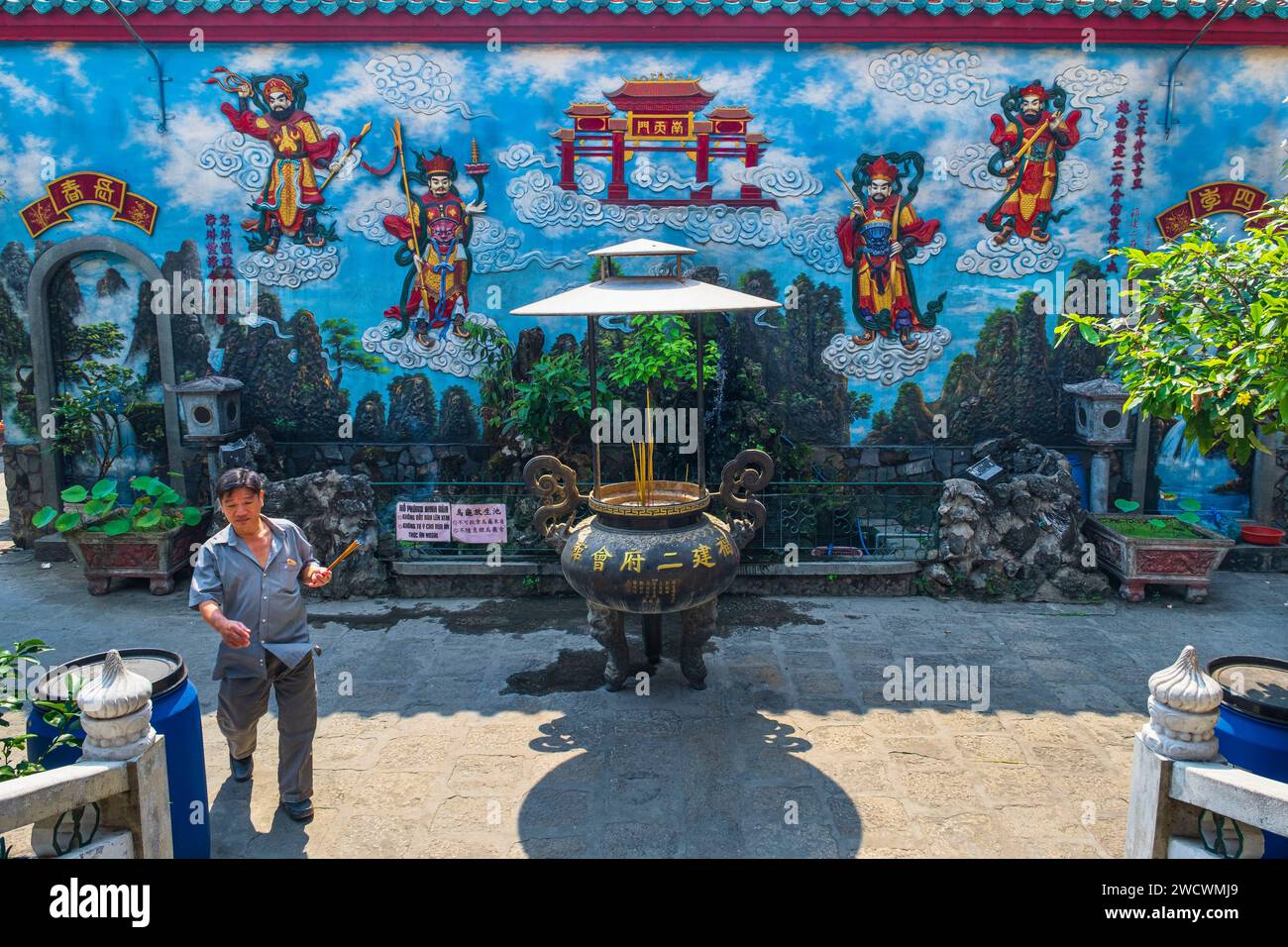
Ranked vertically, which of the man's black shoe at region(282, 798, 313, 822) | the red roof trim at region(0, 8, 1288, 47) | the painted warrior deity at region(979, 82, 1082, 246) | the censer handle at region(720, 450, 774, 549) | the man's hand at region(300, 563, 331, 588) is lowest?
the man's black shoe at region(282, 798, 313, 822)

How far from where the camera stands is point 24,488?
1049 centimetres

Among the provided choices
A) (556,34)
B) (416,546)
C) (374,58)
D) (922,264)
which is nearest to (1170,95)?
(922,264)

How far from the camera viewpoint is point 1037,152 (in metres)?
10.0

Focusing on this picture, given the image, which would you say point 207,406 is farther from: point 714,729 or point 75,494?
point 714,729

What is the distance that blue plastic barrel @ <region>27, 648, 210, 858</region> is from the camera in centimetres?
454

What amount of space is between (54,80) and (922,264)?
8.74 metres

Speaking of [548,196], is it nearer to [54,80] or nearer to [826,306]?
[826,306]

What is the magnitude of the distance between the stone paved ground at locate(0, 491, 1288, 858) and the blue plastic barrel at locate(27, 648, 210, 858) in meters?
0.39

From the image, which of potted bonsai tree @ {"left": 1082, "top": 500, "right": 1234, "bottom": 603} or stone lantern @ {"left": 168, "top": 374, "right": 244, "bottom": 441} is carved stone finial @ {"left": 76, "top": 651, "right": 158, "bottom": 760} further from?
potted bonsai tree @ {"left": 1082, "top": 500, "right": 1234, "bottom": 603}

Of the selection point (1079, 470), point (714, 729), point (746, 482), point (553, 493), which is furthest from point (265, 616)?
point (1079, 470)

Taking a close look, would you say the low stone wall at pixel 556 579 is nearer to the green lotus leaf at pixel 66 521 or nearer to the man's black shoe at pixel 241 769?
the green lotus leaf at pixel 66 521

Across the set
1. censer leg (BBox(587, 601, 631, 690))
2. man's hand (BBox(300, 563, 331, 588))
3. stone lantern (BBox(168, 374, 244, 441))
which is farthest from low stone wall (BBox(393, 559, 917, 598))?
man's hand (BBox(300, 563, 331, 588))

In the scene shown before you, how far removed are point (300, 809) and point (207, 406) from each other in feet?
18.6

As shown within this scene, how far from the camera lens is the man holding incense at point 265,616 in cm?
517
